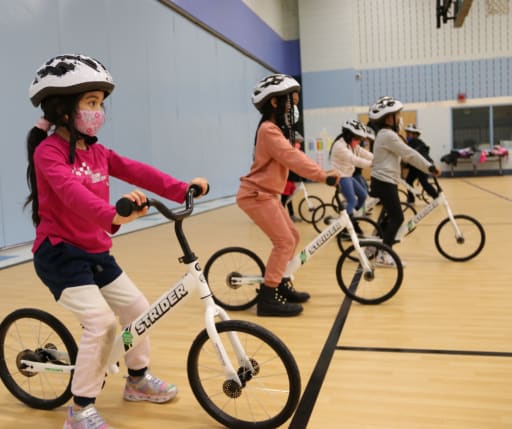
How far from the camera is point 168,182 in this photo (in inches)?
83.4

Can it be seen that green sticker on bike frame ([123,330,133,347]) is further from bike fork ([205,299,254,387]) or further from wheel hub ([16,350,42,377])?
wheel hub ([16,350,42,377])

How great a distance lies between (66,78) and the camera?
1.95 m

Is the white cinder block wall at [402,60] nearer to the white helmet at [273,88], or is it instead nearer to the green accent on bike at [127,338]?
the white helmet at [273,88]

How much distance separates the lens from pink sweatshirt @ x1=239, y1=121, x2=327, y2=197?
322cm

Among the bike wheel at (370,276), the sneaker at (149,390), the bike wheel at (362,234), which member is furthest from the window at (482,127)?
the sneaker at (149,390)

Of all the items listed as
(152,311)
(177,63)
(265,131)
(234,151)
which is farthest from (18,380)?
(234,151)

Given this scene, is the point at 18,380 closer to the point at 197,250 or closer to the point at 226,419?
the point at 226,419

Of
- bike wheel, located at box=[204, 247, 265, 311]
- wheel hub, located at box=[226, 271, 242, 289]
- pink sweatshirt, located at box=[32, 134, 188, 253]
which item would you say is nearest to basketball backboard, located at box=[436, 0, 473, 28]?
bike wheel, located at box=[204, 247, 265, 311]

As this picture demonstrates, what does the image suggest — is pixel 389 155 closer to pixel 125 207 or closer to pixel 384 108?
pixel 384 108

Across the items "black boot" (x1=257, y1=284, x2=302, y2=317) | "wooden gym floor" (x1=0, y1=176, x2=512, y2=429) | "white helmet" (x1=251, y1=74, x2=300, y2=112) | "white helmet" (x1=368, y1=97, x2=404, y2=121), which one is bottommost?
"wooden gym floor" (x1=0, y1=176, x2=512, y2=429)

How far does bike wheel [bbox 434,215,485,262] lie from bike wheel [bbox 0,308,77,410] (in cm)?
371

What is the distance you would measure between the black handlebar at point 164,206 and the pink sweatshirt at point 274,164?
126 centimetres

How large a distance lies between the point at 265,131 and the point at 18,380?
6.33 ft

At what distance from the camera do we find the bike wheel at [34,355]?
2193 millimetres
